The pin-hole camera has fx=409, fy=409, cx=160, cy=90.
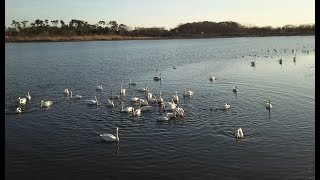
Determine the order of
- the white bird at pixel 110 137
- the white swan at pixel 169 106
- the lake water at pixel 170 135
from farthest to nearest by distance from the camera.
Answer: the white swan at pixel 169 106, the white bird at pixel 110 137, the lake water at pixel 170 135

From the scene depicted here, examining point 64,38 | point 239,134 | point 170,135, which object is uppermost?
point 64,38

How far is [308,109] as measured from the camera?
2625cm

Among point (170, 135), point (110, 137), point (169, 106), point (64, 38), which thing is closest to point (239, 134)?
point (170, 135)

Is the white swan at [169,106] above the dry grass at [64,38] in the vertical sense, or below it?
below

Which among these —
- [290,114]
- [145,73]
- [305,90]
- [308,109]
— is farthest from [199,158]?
[145,73]

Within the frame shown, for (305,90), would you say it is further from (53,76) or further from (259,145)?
(53,76)

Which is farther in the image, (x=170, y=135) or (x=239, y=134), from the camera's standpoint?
(x=170, y=135)

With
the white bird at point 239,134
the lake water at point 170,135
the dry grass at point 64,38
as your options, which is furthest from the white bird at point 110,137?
the dry grass at point 64,38

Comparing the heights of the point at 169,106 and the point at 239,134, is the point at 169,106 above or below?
above

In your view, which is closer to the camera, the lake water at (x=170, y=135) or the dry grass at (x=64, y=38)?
the lake water at (x=170, y=135)

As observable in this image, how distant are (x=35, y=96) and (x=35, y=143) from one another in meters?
13.3

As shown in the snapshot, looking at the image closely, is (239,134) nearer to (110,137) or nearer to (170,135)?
(170,135)

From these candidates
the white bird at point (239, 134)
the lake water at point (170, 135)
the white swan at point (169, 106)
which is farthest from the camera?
the white swan at point (169, 106)

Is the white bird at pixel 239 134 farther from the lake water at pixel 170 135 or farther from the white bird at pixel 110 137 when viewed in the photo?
the white bird at pixel 110 137
